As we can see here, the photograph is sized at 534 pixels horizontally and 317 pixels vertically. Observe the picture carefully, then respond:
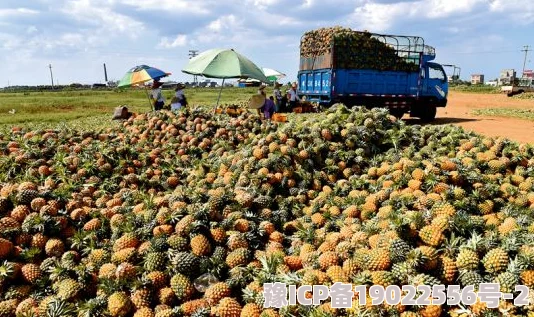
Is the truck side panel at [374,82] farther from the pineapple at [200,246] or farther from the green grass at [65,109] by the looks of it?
the pineapple at [200,246]

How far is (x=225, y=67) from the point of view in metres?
12.5

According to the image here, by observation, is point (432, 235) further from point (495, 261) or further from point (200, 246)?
point (200, 246)

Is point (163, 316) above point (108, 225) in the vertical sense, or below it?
below

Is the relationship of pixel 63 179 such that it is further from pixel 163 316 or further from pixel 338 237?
pixel 338 237

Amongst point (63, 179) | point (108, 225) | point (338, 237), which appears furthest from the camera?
point (63, 179)

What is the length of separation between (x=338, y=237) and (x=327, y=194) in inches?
61.0

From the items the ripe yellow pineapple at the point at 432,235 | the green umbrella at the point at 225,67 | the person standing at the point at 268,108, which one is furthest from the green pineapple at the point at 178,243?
the person standing at the point at 268,108


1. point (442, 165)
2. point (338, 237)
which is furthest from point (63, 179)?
point (442, 165)

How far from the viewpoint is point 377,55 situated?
19016 mm

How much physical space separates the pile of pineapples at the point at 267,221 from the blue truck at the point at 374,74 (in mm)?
10890

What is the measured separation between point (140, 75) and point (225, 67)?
449cm

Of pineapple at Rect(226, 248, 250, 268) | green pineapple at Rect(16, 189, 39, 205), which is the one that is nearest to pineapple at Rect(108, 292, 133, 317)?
pineapple at Rect(226, 248, 250, 268)

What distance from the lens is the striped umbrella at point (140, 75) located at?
15.0m

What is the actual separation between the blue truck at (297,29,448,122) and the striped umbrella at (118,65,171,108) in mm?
7925
